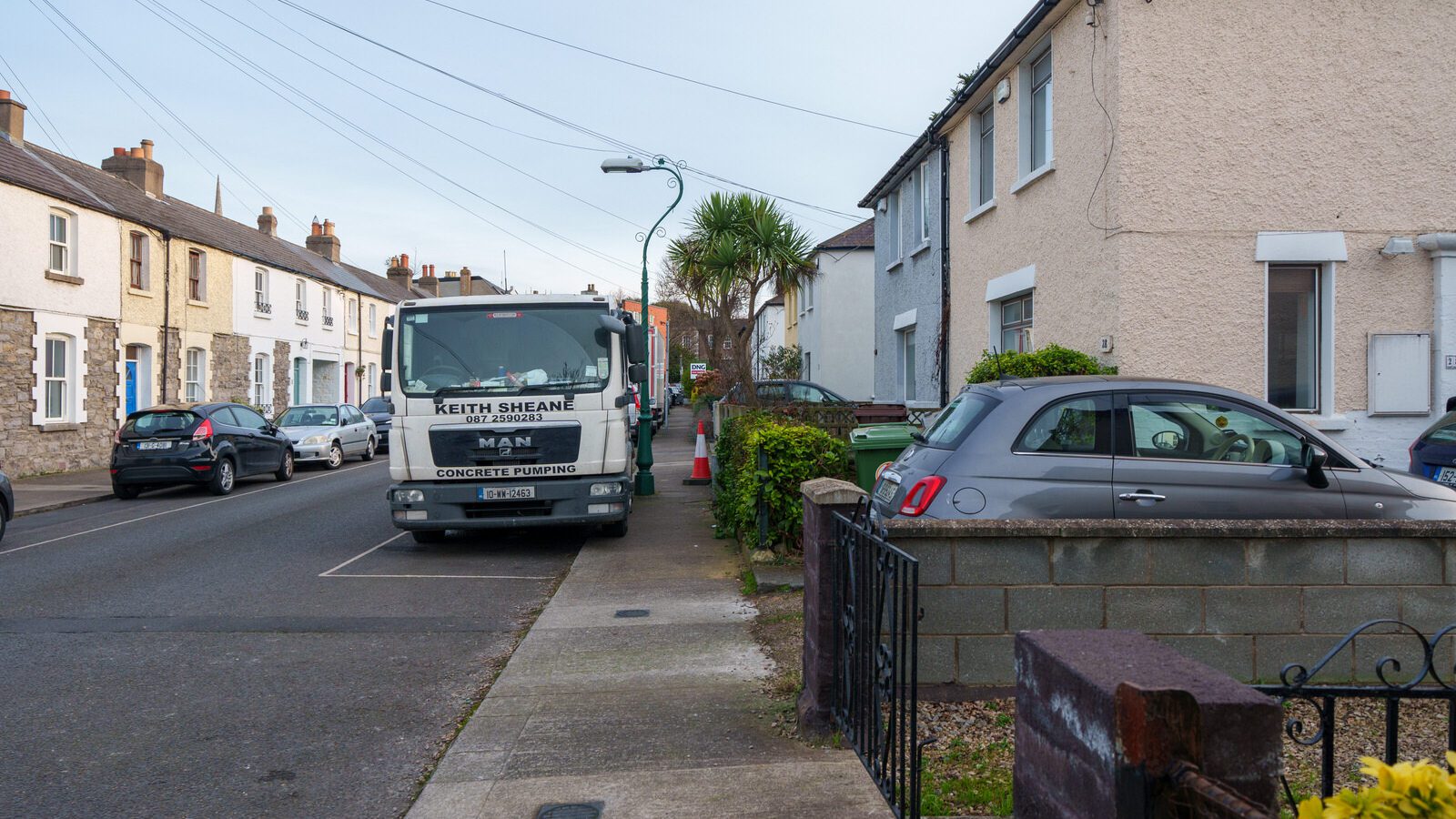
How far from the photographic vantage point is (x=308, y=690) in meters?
5.86

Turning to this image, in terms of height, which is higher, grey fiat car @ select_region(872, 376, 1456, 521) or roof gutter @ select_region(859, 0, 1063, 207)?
roof gutter @ select_region(859, 0, 1063, 207)

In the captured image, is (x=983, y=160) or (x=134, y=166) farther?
(x=134, y=166)

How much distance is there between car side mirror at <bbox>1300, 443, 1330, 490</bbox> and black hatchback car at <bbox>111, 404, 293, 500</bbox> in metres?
16.3

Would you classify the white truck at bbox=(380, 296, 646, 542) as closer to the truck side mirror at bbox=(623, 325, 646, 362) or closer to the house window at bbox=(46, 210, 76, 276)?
the truck side mirror at bbox=(623, 325, 646, 362)

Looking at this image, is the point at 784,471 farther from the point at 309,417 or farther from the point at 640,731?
the point at 309,417

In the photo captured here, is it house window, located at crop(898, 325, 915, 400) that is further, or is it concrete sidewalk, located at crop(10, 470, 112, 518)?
house window, located at crop(898, 325, 915, 400)

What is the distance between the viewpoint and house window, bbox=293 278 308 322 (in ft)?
110

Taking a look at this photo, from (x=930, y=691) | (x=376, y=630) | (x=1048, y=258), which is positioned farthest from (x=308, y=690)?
(x=1048, y=258)

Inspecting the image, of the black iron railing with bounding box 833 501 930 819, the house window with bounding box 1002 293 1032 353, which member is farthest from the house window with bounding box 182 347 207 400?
the black iron railing with bounding box 833 501 930 819

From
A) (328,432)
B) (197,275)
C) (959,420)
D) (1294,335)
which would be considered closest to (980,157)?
(1294,335)

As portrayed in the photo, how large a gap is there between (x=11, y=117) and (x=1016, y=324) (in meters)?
22.5

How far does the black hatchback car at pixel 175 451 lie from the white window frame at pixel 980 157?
42.4 ft

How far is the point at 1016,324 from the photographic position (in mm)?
13398

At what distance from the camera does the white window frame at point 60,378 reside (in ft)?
67.3
